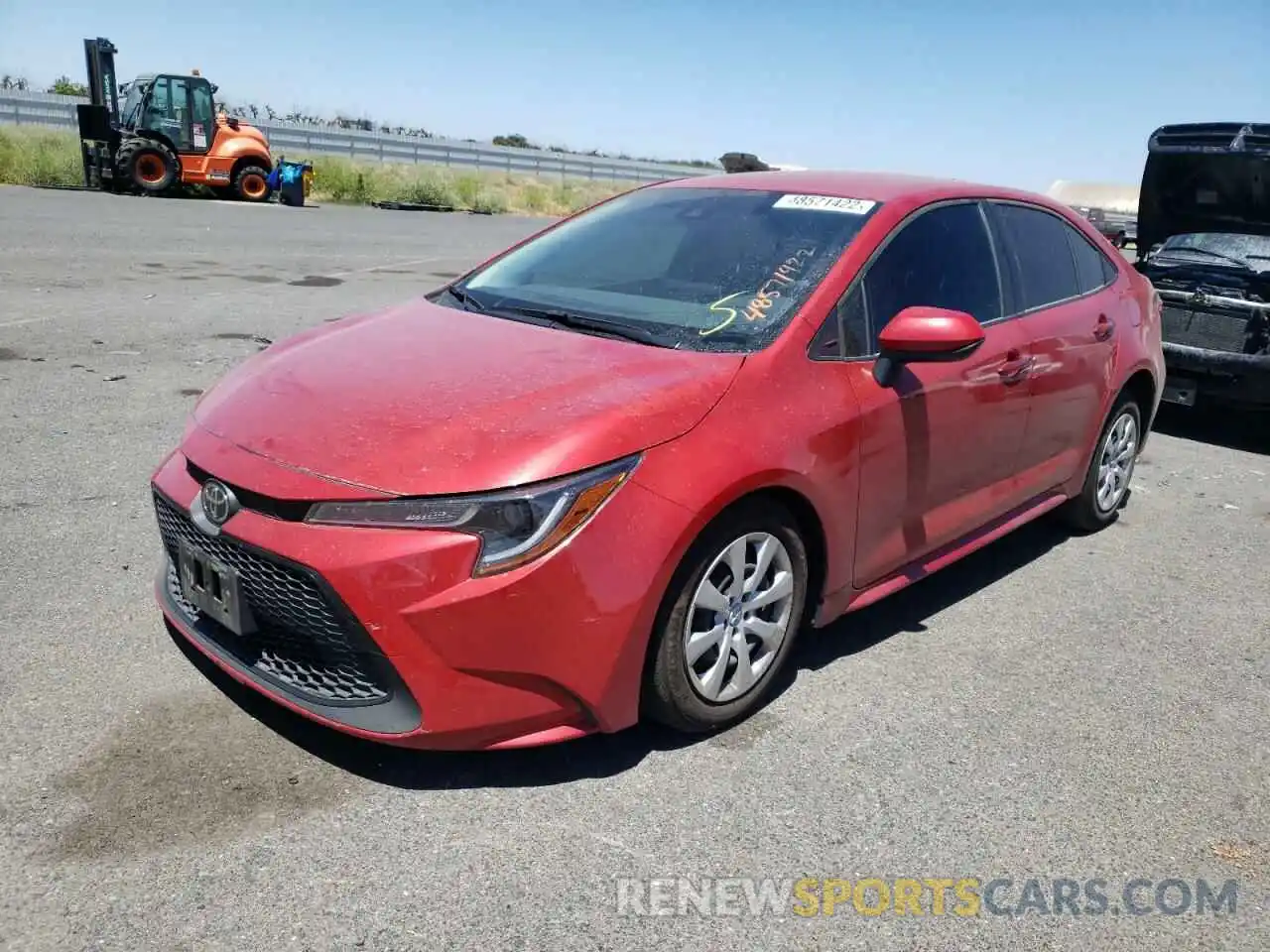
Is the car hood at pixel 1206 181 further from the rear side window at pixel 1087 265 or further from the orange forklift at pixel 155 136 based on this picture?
the orange forklift at pixel 155 136

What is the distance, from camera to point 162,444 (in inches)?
215

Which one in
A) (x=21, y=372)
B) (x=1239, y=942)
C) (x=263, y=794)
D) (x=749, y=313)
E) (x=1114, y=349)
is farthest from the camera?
(x=21, y=372)

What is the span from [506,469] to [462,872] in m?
0.96

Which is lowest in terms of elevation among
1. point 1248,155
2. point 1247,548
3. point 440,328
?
point 1247,548

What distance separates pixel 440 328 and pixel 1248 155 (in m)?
6.75

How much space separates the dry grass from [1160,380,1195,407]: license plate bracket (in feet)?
74.1

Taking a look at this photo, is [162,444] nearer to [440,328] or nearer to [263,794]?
[440,328]

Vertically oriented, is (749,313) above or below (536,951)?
above

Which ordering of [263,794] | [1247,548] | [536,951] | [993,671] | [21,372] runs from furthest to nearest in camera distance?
[21,372] → [1247,548] → [993,671] → [263,794] → [536,951]

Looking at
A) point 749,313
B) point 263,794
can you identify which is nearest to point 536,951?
point 263,794

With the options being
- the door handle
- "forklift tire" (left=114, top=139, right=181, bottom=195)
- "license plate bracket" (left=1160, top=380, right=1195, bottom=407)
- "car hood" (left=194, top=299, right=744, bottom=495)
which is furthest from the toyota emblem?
"forklift tire" (left=114, top=139, right=181, bottom=195)

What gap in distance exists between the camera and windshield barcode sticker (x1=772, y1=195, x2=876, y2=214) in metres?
3.73

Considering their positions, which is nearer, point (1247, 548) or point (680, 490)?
point (680, 490)

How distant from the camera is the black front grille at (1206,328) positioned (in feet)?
23.0
